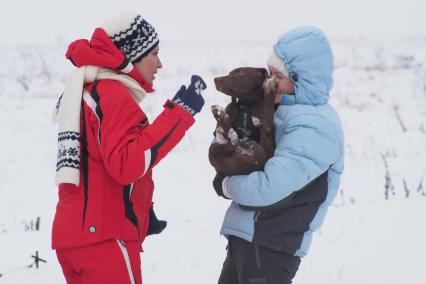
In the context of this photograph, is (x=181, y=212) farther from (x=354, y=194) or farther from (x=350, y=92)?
(x=350, y=92)

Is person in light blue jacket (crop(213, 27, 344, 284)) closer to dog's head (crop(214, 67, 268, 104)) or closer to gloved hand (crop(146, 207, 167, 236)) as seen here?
dog's head (crop(214, 67, 268, 104))

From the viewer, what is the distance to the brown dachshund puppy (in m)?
2.22

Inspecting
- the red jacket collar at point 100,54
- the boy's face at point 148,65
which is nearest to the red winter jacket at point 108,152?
the red jacket collar at point 100,54

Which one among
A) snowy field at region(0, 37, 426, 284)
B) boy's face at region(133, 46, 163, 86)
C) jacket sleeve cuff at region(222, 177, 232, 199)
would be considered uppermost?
boy's face at region(133, 46, 163, 86)

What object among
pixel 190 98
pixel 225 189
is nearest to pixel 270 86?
pixel 190 98

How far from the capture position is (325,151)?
221 cm

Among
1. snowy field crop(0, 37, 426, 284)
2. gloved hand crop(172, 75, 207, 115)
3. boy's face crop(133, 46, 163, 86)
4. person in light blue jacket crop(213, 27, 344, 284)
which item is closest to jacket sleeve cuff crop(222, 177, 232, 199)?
person in light blue jacket crop(213, 27, 344, 284)

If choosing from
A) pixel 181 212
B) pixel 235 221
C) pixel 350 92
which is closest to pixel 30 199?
pixel 181 212

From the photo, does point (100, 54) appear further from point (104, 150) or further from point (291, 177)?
point (291, 177)

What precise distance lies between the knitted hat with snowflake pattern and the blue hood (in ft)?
1.90

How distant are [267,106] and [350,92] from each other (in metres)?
11.0

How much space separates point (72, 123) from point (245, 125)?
28.7 inches

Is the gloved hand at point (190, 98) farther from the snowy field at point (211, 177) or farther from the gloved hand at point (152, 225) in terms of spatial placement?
the snowy field at point (211, 177)

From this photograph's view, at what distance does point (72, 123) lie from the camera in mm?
2178
